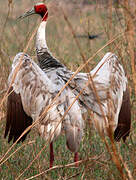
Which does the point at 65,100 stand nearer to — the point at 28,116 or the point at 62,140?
the point at 28,116

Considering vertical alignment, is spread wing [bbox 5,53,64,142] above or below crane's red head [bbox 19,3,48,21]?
below

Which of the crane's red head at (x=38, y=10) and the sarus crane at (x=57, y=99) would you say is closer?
the sarus crane at (x=57, y=99)

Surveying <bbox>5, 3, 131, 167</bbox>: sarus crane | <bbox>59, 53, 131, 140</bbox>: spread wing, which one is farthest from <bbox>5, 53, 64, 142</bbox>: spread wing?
<bbox>59, 53, 131, 140</bbox>: spread wing

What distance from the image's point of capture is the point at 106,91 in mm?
3121

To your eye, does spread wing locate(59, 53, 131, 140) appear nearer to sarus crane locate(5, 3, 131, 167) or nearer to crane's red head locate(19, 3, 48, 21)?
sarus crane locate(5, 3, 131, 167)

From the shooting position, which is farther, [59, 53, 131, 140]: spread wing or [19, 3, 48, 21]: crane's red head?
[19, 3, 48, 21]: crane's red head

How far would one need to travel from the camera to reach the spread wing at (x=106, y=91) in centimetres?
329

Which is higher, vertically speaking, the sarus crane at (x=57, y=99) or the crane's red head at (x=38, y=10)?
the crane's red head at (x=38, y=10)

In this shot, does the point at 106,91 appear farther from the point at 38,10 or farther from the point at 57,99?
the point at 38,10

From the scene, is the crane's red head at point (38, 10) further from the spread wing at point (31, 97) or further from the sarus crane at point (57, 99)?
the spread wing at point (31, 97)

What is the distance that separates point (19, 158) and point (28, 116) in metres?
0.40

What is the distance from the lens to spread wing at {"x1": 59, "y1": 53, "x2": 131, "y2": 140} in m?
3.29

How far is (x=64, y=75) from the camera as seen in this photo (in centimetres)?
354

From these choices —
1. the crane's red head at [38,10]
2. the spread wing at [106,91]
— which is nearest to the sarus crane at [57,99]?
the spread wing at [106,91]
